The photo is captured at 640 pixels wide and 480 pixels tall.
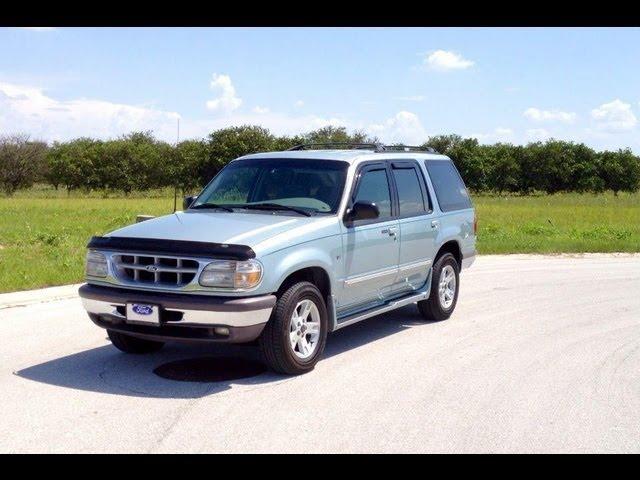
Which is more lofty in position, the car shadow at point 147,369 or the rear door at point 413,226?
the rear door at point 413,226

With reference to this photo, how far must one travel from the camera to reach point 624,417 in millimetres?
5797

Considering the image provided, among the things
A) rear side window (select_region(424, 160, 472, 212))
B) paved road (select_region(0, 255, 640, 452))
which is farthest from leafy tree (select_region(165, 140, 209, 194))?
paved road (select_region(0, 255, 640, 452))

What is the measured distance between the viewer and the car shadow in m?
6.47

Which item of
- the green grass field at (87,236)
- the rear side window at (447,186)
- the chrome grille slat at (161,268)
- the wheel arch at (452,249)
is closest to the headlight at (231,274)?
the chrome grille slat at (161,268)

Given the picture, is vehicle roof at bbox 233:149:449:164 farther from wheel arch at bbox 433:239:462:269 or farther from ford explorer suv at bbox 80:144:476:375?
wheel arch at bbox 433:239:462:269

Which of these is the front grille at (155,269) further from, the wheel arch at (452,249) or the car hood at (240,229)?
the wheel arch at (452,249)

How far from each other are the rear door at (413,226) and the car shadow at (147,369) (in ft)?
2.31

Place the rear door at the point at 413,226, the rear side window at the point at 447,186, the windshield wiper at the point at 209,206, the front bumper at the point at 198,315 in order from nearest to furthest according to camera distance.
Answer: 1. the front bumper at the point at 198,315
2. the windshield wiper at the point at 209,206
3. the rear door at the point at 413,226
4. the rear side window at the point at 447,186

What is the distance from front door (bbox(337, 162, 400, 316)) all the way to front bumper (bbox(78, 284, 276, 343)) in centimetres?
127

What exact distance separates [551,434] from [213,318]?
2644mm

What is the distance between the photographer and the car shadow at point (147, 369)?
6473mm
